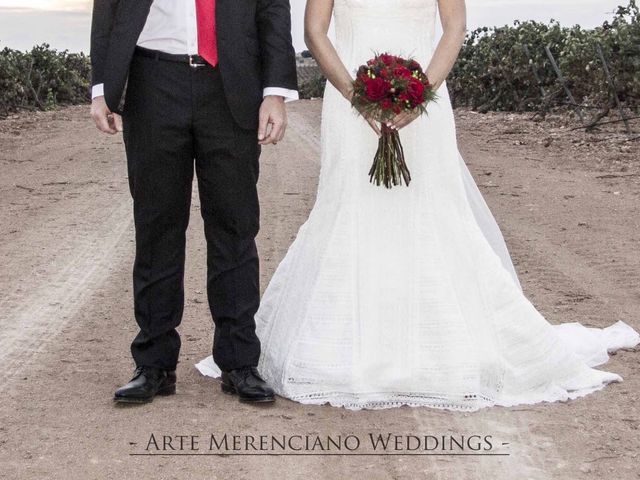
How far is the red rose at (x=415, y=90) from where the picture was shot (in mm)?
4672

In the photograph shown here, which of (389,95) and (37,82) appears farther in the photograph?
(37,82)

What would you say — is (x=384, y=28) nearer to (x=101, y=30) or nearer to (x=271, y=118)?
(x=271, y=118)

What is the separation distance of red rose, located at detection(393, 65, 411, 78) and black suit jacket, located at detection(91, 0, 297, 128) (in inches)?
17.0

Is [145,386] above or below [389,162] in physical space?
below

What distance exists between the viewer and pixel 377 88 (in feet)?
15.3

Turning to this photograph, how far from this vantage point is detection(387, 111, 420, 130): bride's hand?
4.80 metres

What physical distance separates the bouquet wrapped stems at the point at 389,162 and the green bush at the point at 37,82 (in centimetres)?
2124

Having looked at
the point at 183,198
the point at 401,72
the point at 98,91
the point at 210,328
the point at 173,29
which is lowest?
the point at 210,328

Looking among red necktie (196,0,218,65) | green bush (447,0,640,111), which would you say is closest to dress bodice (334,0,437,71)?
red necktie (196,0,218,65)

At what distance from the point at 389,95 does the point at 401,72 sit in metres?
0.11

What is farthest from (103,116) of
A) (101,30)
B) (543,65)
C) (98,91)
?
(543,65)

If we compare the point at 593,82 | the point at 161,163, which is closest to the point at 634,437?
the point at 161,163

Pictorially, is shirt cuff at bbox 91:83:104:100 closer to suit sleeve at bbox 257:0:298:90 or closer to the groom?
the groom

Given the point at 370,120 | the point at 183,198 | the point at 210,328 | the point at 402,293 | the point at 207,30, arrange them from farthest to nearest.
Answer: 1. the point at 210,328
2. the point at 402,293
3. the point at 370,120
4. the point at 183,198
5. the point at 207,30
